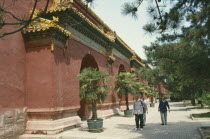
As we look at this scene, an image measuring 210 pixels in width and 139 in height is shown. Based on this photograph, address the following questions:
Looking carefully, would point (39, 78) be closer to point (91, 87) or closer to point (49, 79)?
point (49, 79)

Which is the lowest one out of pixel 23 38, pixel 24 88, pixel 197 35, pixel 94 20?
pixel 24 88

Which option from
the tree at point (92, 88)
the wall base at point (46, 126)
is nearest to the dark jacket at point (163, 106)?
the tree at point (92, 88)

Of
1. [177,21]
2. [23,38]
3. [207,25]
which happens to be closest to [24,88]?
[23,38]

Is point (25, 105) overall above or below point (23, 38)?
below

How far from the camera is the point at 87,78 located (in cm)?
992

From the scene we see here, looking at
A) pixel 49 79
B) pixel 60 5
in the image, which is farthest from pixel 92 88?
pixel 60 5

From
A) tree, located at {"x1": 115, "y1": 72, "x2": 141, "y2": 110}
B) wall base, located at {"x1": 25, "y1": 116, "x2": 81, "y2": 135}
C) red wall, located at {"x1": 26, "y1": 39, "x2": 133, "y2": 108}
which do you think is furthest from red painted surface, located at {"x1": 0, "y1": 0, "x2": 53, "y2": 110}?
tree, located at {"x1": 115, "y1": 72, "x2": 141, "y2": 110}

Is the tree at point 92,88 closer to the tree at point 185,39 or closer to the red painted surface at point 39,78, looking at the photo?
the red painted surface at point 39,78

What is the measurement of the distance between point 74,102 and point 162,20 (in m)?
6.69

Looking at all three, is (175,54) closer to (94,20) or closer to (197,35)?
(197,35)

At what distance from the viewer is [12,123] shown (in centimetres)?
862

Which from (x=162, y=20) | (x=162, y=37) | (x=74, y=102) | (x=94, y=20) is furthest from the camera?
(x=94, y=20)

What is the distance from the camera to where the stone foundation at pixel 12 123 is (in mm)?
8188

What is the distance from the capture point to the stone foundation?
322 inches
